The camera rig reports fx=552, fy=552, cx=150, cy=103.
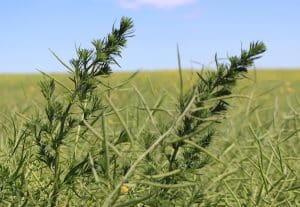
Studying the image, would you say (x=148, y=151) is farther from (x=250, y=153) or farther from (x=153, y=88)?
(x=250, y=153)

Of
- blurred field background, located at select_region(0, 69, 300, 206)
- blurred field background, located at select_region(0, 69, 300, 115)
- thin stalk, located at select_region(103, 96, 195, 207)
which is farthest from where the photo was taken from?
blurred field background, located at select_region(0, 69, 300, 115)

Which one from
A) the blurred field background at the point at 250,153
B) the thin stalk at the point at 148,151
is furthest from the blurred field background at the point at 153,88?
the thin stalk at the point at 148,151

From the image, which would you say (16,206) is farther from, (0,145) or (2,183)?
(0,145)

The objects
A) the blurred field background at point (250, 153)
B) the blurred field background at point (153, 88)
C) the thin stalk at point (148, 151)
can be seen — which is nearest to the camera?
the thin stalk at point (148, 151)

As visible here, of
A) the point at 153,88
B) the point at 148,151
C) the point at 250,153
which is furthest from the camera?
the point at 250,153

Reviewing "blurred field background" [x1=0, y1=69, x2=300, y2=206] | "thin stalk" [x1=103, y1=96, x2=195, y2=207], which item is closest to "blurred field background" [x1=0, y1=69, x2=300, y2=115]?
"blurred field background" [x1=0, y1=69, x2=300, y2=206]

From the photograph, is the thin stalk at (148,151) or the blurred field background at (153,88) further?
the blurred field background at (153,88)

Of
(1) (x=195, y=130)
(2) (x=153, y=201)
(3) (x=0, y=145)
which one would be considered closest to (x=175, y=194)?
(2) (x=153, y=201)

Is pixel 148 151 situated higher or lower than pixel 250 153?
higher

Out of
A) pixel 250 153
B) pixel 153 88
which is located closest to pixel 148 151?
pixel 153 88

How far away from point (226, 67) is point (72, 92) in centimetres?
38

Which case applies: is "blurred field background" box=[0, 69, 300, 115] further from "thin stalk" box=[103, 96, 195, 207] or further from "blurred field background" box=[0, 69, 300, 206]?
"thin stalk" box=[103, 96, 195, 207]

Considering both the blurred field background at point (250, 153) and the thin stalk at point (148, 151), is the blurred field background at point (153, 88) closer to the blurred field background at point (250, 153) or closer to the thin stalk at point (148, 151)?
the blurred field background at point (250, 153)

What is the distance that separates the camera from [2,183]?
140 cm
